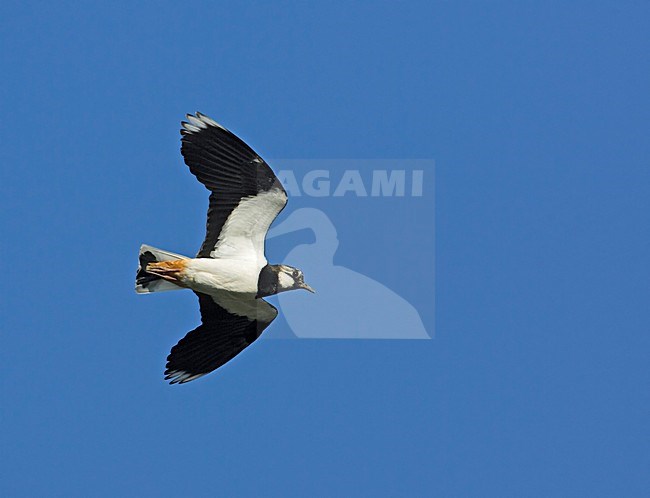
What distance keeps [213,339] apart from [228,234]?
123cm

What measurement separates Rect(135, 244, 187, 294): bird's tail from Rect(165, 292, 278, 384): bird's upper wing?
0.40 metres

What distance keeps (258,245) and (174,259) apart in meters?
0.81

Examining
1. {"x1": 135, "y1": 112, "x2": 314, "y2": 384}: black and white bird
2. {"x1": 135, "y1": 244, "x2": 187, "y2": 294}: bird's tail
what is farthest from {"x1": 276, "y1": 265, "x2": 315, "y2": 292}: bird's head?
{"x1": 135, "y1": 244, "x2": 187, "y2": 294}: bird's tail

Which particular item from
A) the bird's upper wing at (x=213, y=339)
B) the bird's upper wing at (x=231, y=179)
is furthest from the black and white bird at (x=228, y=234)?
the bird's upper wing at (x=213, y=339)

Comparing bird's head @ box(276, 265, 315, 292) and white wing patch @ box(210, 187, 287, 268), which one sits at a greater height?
white wing patch @ box(210, 187, 287, 268)

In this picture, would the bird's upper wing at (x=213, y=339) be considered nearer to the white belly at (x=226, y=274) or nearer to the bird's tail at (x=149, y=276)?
the bird's tail at (x=149, y=276)

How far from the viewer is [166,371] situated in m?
14.3

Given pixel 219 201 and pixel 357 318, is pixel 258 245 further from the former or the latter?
pixel 357 318

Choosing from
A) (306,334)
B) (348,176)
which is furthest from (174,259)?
(348,176)

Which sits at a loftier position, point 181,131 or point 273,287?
point 181,131

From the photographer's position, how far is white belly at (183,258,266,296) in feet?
44.9

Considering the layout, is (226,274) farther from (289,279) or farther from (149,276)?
(149,276)

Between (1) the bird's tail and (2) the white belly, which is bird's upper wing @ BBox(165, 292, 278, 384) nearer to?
(1) the bird's tail

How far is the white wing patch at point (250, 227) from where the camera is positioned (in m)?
13.6
